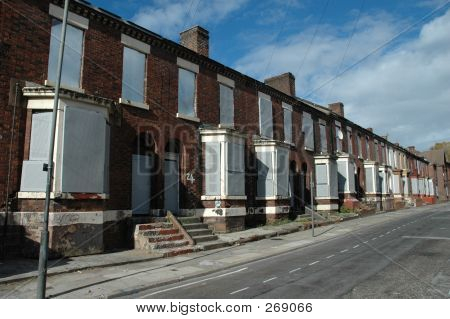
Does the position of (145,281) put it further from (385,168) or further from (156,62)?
(385,168)

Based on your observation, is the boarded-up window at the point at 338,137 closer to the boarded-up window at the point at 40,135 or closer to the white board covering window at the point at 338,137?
the white board covering window at the point at 338,137

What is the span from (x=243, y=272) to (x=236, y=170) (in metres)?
9.00

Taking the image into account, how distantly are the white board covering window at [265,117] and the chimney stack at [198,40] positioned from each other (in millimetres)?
5211

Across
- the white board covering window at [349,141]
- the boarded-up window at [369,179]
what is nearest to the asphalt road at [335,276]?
the white board covering window at [349,141]

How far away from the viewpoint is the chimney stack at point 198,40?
2062cm

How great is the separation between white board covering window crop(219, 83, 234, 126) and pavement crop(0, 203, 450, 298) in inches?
301

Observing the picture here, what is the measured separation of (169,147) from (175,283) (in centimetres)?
899

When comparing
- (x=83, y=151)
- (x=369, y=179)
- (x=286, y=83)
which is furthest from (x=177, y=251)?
(x=369, y=179)

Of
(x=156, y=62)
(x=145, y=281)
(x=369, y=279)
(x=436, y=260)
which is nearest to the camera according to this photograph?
(x=369, y=279)

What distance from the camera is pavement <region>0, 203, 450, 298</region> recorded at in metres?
8.44

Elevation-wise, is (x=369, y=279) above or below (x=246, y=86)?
below

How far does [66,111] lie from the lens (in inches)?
502
